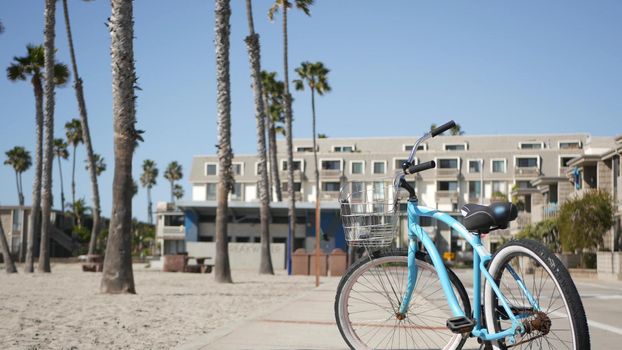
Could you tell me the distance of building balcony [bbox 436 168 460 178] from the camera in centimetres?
7769

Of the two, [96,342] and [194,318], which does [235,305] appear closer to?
[194,318]

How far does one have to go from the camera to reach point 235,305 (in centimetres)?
1387

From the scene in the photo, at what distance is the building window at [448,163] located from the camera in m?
78.4

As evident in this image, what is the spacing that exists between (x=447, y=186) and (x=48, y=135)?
55024 millimetres

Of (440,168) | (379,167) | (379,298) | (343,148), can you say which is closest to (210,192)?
(343,148)

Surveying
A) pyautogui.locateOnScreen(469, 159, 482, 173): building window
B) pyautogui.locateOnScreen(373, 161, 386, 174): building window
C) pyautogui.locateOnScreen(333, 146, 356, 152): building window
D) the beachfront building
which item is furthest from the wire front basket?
pyautogui.locateOnScreen(333, 146, 356, 152): building window

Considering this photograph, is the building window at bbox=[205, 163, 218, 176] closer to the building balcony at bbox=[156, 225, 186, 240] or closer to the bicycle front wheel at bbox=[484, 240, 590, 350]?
the building balcony at bbox=[156, 225, 186, 240]

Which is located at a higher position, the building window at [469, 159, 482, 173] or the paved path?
the building window at [469, 159, 482, 173]

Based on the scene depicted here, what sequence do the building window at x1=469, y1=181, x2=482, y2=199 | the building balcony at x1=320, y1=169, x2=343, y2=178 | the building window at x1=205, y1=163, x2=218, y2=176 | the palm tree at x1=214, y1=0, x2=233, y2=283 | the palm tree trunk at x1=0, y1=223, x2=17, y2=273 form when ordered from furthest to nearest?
the building window at x1=205, y1=163, x2=218, y2=176, the building balcony at x1=320, y1=169, x2=343, y2=178, the building window at x1=469, y1=181, x2=482, y2=199, the palm tree trunk at x1=0, y1=223, x2=17, y2=273, the palm tree at x1=214, y1=0, x2=233, y2=283

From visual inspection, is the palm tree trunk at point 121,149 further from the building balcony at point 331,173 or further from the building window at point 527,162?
the building window at point 527,162

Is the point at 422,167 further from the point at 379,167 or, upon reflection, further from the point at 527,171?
the point at 379,167

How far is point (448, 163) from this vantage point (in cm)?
7875

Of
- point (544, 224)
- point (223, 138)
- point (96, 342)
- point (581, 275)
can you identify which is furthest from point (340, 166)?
point (96, 342)

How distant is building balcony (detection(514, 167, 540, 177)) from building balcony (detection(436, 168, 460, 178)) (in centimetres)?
602
